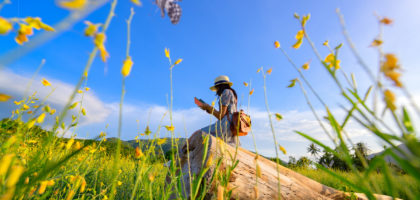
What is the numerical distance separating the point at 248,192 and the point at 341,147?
1479 millimetres

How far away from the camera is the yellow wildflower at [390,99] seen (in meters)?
0.44

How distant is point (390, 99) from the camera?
440 millimetres

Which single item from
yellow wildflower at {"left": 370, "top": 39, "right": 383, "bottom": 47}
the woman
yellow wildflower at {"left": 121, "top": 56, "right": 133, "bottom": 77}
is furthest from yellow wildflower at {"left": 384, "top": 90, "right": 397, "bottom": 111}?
the woman

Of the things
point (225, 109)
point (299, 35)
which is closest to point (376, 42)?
point (299, 35)

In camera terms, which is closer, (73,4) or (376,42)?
(73,4)

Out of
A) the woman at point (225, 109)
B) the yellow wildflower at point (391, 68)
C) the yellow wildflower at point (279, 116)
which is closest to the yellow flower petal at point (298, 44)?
the yellow wildflower at point (279, 116)

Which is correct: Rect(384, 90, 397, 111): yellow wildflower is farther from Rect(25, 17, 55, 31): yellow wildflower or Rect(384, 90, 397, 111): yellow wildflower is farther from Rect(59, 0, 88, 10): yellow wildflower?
Rect(25, 17, 55, 31): yellow wildflower

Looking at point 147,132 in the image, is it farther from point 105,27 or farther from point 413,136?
point 413,136

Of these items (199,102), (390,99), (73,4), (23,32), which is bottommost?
(390,99)

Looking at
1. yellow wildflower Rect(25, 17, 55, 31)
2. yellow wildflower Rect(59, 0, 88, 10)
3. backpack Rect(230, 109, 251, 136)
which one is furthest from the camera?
backpack Rect(230, 109, 251, 136)

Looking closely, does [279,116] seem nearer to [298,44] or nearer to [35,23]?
[298,44]

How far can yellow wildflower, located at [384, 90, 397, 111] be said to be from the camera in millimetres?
435

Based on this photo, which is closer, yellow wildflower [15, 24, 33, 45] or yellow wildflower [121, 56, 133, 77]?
yellow wildflower [121, 56, 133, 77]

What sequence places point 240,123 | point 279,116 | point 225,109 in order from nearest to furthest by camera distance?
point 279,116 → point 240,123 → point 225,109
